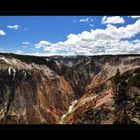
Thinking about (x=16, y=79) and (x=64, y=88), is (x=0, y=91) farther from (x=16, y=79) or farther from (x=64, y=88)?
(x=64, y=88)
